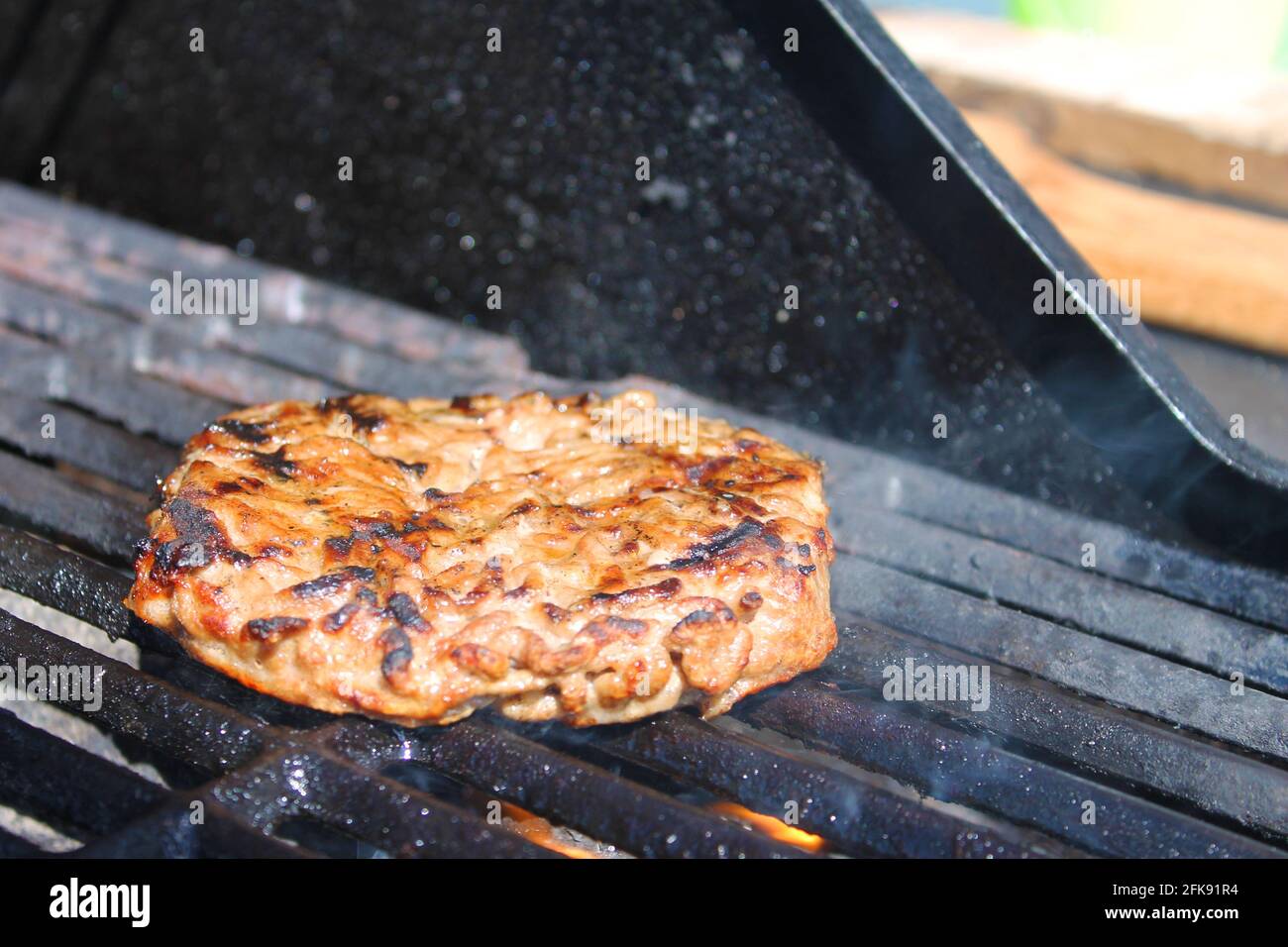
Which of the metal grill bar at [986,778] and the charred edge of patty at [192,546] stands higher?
the charred edge of patty at [192,546]

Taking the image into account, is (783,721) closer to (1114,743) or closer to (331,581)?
(1114,743)

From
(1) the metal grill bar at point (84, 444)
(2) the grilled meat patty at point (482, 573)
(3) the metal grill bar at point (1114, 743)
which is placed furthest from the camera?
(1) the metal grill bar at point (84, 444)

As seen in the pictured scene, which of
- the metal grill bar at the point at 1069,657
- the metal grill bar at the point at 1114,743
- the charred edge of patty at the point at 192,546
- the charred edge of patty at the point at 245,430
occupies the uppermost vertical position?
the charred edge of patty at the point at 245,430

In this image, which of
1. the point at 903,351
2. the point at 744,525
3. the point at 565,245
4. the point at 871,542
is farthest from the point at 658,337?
the point at 744,525

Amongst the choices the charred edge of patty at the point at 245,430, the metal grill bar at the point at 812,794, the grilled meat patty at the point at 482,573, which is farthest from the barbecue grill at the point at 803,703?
the charred edge of patty at the point at 245,430

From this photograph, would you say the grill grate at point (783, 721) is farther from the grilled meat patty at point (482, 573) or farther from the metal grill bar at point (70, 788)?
the grilled meat patty at point (482, 573)

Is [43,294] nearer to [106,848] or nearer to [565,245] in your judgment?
[565,245]

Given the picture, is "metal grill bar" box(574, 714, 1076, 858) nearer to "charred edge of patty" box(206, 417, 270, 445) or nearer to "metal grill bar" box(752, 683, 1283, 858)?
"metal grill bar" box(752, 683, 1283, 858)
